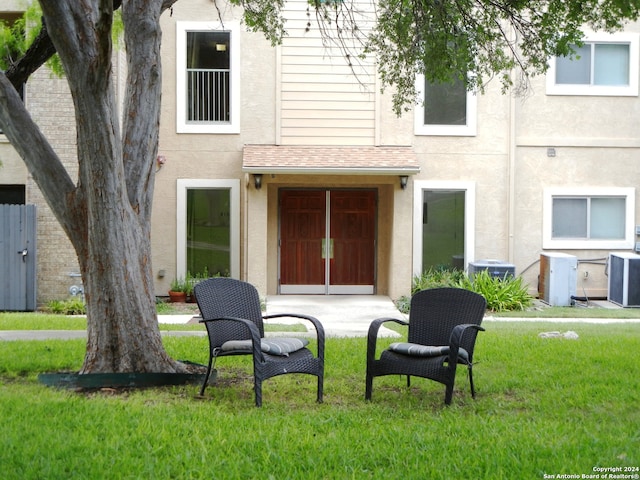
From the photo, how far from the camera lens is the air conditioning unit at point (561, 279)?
676 inches

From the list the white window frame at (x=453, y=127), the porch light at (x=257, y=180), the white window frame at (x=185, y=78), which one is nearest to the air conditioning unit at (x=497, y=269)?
the white window frame at (x=453, y=127)

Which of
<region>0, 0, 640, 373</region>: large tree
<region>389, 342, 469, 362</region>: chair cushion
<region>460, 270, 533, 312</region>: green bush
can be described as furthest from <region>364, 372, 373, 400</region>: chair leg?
<region>460, 270, 533, 312</region>: green bush

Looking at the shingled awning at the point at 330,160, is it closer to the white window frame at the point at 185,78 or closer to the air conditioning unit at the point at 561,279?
the white window frame at the point at 185,78

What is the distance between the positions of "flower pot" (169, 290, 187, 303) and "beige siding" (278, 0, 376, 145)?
399 centimetres

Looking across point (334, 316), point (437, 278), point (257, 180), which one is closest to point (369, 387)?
point (334, 316)

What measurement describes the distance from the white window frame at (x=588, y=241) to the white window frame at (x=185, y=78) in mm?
7236

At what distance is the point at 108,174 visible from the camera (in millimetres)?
7512

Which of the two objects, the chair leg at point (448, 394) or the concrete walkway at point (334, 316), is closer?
the chair leg at point (448, 394)

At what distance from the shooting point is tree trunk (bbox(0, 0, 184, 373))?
7.27m

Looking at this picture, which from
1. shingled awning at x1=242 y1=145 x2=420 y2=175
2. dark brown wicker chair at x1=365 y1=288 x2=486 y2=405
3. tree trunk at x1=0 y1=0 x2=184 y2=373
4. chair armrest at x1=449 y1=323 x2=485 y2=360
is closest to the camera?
chair armrest at x1=449 y1=323 x2=485 y2=360

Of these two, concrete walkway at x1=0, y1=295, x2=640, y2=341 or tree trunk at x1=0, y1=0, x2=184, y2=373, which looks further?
concrete walkway at x1=0, y1=295, x2=640, y2=341

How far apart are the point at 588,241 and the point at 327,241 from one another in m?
5.99

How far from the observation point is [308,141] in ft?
57.9

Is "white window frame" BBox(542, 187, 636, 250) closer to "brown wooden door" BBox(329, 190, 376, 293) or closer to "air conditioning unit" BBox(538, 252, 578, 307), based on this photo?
"air conditioning unit" BBox(538, 252, 578, 307)
